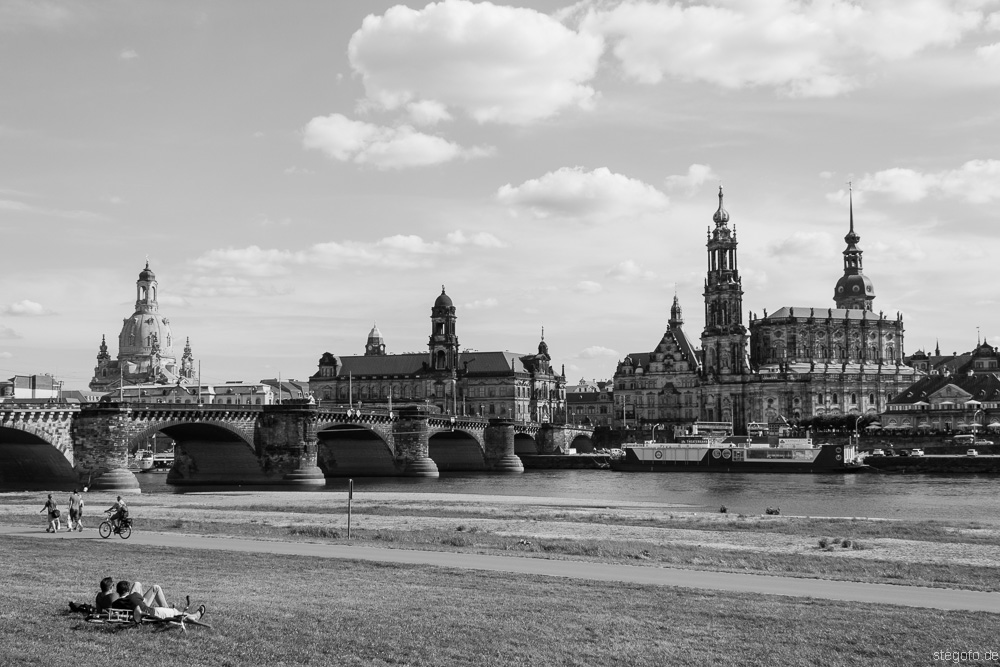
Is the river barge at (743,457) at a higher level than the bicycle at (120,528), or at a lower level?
lower

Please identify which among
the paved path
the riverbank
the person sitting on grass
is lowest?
the riverbank

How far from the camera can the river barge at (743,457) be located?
5354 inches

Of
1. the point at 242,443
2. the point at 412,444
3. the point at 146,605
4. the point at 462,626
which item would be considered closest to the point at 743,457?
the point at 412,444

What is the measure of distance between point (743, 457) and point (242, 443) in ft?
216

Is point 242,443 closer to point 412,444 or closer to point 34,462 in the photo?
point 34,462

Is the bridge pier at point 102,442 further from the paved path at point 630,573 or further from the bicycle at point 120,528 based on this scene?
the paved path at point 630,573

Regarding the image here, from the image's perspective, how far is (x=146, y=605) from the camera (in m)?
20.4

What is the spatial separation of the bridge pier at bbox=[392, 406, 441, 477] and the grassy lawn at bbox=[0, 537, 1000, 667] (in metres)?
102

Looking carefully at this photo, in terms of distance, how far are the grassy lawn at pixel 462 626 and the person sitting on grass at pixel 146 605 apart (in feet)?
1.10

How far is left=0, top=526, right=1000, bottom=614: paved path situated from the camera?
24234 millimetres

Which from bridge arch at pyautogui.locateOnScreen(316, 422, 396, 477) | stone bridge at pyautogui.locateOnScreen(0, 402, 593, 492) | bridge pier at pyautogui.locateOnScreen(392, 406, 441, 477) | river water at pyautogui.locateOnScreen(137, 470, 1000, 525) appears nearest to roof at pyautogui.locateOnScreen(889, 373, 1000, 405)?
river water at pyautogui.locateOnScreen(137, 470, 1000, 525)

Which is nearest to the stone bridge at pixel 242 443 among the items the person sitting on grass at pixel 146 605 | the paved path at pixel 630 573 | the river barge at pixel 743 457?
the river barge at pixel 743 457

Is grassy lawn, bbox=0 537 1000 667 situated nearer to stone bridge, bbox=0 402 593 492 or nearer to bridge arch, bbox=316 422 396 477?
stone bridge, bbox=0 402 593 492

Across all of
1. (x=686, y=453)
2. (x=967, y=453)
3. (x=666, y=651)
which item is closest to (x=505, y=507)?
(x=666, y=651)
